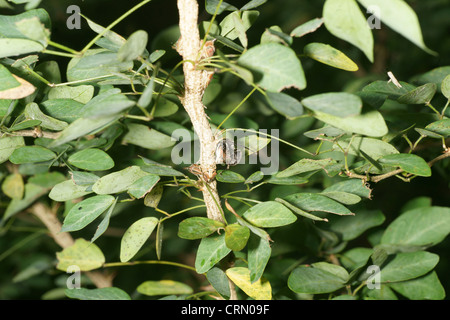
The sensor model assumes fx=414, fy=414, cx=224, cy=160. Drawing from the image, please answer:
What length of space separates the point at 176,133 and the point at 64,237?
0.40m

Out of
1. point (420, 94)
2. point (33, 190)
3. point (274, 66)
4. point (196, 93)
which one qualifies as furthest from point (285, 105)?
point (33, 190)

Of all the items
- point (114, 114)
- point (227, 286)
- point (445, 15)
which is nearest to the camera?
point (114, 114)

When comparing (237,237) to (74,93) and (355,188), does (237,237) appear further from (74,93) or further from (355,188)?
(74,93)

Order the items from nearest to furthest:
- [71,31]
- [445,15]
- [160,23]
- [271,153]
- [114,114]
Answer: [114,114]
[271,153]
[71,31]
[445,15]
[160,23]

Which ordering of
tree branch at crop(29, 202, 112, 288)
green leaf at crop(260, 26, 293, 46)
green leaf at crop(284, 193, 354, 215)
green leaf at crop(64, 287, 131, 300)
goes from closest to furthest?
green leaf at crop(260, 26, 293, 46), green leaf at crop(284, 193, 354, 215), green leaf at crop(64, 287, 131, 300), tree branch at crop(29, 202, 112, 288)

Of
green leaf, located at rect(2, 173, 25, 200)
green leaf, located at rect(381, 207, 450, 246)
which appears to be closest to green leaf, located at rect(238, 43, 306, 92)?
green leaf, located at rect(381, 207, 450, 246)

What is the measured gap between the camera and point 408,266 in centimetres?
67

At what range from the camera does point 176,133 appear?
28.0 inches

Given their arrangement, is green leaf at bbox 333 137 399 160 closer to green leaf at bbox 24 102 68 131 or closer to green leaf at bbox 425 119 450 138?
green leaf at bbox 425 119 450 138

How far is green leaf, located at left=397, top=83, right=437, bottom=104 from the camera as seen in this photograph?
56cm

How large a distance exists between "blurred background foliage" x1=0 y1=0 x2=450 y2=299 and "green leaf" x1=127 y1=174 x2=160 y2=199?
18 cm

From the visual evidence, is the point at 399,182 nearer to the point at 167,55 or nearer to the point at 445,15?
the point at 445,15

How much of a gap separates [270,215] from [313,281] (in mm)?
175

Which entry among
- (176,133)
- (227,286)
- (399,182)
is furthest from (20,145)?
(399,182)
